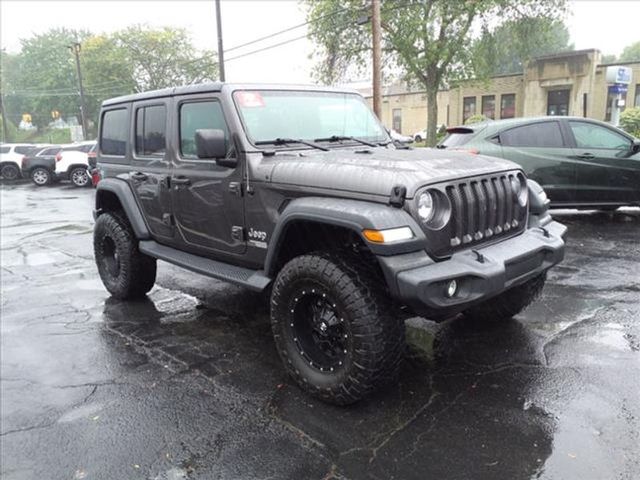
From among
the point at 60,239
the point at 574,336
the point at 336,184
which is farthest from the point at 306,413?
the point at 60,239

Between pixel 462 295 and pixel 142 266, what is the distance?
348cm

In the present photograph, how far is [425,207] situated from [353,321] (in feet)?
2.44

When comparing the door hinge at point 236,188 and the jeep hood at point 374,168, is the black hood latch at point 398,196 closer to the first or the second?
the jeep hood at point 374,168

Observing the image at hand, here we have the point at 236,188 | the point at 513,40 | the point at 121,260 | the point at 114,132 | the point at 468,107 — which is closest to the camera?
the point at 236,188

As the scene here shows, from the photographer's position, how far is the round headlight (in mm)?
2900

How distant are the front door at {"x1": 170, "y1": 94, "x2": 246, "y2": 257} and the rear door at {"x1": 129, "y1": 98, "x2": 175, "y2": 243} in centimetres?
17

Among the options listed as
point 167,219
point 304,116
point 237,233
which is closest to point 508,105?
point 304,116

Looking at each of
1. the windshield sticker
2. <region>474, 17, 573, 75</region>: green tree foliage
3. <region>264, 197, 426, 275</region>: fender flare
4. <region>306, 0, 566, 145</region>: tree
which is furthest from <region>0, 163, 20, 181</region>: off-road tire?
<region>264, 197, 426, 275</region>: fender flare

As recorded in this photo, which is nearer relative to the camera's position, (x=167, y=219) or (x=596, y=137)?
(x=167, y=219)

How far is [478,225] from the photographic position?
320 cm

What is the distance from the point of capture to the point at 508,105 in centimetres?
3462

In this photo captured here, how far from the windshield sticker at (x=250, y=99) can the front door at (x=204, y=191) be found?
16 cm

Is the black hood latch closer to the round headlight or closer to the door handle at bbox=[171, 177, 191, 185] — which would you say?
the round headlight

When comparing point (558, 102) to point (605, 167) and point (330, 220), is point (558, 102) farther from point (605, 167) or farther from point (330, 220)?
point (330, 220)
